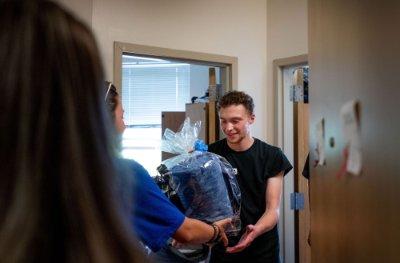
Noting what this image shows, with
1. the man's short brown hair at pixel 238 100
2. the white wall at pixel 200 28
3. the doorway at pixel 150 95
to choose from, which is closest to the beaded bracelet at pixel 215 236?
the man's short brown hair at pixel 238 100

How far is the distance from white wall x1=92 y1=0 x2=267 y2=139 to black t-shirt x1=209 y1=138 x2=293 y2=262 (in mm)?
864

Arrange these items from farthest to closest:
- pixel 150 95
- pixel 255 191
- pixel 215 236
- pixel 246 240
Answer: pixel 150 95 < pixel 255 191 < pixel 246 240 < pixel 215 236

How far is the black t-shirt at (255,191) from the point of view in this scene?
84.1 inches

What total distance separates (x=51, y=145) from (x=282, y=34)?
2703mm

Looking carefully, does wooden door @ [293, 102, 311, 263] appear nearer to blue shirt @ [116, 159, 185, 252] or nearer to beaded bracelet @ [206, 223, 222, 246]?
beaded bracelet @ [206, 223, 222, 246]

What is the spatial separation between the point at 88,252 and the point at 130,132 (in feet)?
17.6

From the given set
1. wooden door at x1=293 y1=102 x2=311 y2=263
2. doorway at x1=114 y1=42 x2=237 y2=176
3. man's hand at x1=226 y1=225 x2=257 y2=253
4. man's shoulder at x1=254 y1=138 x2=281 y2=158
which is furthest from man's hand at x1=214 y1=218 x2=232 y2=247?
doorway at x1=114 y1=42 x2=237 y2=176

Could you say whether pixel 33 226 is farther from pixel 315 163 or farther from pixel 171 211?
pixel 171 211

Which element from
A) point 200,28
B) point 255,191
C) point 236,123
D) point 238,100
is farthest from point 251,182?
point 200,28

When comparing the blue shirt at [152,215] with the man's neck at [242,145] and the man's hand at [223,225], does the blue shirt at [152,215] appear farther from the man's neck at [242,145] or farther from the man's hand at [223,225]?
the man's neck at [242,145]

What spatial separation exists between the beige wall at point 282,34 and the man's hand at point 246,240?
46.9 inches

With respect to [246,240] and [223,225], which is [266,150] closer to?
[246,240]

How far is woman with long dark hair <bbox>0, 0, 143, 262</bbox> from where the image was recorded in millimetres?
531

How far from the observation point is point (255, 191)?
220cm
